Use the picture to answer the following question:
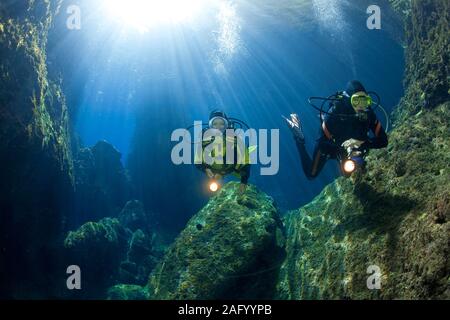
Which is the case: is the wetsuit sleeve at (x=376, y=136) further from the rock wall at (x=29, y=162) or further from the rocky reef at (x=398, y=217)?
the rock wall at (x=29, y=162)

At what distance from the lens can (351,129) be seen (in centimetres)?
617

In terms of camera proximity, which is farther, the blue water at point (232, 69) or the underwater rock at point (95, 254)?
the blue water at point (232, 69)

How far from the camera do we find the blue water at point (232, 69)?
19484mm

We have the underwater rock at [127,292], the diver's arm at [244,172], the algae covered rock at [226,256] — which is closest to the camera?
the diver's arm at [244,172]

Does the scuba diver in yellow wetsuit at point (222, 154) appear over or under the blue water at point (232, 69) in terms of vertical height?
under

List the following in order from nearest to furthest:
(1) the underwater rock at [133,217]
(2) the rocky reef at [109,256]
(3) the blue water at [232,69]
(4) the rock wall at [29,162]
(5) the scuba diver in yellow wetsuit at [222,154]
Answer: (5) the scuba diver in yellow wetsuit at [222,154] < (4) the rock wall at [29,162] < (2) the rocky reef at [109,256] < (1) the underwater rock at [133,217] < (3) the blue water at [232,69]

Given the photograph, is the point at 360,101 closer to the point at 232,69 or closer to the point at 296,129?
the point at 296,129

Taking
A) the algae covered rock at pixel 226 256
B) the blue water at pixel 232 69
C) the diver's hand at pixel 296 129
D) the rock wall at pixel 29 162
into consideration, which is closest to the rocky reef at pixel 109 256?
the rock wall at pixel 29 162

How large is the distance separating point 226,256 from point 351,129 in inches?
146

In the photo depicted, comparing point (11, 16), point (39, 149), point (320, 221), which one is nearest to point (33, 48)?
point (11, 16)

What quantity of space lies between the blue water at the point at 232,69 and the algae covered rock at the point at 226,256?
10261mm

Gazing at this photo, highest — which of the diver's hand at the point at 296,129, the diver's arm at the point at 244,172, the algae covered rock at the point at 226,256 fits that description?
the diver's hand at the point at 296,129

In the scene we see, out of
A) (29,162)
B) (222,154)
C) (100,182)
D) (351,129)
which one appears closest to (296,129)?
(351,129)

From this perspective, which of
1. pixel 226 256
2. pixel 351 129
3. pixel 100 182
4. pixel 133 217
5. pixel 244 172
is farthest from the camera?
pixel 100 182
